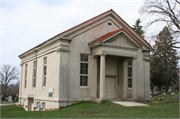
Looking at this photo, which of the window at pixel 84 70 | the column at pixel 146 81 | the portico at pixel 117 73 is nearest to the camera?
the window at pixel 84 70

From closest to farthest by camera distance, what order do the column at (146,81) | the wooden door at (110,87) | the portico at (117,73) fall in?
the portico at (117,73), the wooden door at (110,87), the column at (146,81)

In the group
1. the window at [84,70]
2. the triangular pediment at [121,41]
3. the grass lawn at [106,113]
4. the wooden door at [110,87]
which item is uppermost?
the triangular pediment at [121,41]

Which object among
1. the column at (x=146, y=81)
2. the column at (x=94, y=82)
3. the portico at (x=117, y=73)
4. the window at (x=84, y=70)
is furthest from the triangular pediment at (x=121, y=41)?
the column at (x=146, y=81)

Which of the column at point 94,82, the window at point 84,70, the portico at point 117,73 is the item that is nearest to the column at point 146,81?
the portico at point 117,73

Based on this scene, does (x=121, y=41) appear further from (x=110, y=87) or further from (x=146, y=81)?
(x=146, y=81)

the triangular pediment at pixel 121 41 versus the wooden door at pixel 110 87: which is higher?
the triangular pediment at pixel 121 41

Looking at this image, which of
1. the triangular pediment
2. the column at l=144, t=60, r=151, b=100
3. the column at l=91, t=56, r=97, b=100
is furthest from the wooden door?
the column at l=144, t=60, r=151, b=100

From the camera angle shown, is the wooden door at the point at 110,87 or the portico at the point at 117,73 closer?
the portico at the point at 117,73

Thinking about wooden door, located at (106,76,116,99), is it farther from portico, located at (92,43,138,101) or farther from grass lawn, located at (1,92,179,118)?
grass lawn, located at (1,92,179,118)

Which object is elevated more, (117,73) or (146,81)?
(117,73)

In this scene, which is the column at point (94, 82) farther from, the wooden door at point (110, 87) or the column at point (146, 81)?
the column at point (146, 81)

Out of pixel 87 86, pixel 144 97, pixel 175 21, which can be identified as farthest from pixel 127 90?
pixel 175 21

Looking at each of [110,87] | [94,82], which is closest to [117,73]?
[110,87]

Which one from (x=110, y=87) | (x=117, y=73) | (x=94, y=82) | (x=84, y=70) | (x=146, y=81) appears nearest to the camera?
(x=94, y=82)
